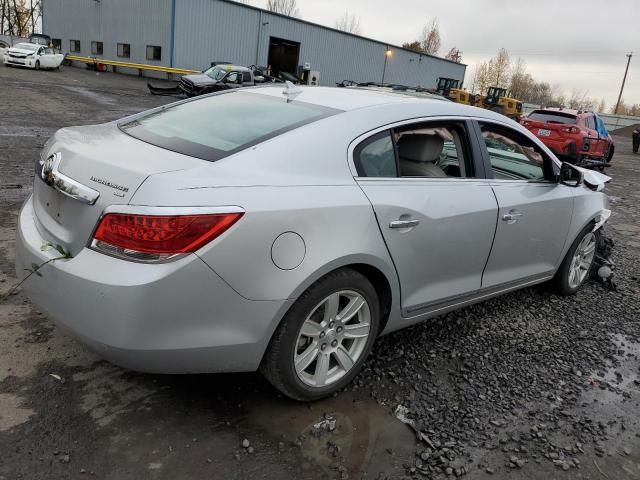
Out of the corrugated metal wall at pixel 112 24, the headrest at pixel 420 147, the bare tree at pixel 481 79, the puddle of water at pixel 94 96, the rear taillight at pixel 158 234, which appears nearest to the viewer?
the rear taillight at pixel 158 234

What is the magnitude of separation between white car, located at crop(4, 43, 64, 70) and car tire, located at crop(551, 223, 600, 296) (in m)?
31.3

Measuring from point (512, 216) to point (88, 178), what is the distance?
8.34 feet

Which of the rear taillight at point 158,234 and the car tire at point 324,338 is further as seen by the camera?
the car tire at point 324,338

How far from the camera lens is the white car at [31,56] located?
28500 mm

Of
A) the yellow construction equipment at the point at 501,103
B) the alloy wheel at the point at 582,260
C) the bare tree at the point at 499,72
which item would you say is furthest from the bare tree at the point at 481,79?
the alloy wheel at the point at 582,260

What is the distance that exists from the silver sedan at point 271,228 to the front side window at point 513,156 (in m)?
0.10

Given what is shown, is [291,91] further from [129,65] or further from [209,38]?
[129,65]

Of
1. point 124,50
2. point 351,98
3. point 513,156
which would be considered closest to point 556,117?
point 513,156

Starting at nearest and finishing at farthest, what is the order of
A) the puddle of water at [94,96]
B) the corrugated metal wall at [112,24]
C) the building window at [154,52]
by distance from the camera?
the puddle of water at [94,96] < the corrugated metal wall at [112,24] < the building window at [154,52]

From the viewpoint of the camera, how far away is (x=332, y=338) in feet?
8.93

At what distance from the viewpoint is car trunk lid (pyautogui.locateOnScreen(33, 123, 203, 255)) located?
2.23 meters

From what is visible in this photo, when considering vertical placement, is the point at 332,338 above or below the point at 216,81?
below

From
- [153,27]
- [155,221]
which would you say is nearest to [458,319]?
[155,221]

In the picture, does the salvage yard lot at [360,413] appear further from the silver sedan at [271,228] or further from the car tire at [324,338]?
the silver sedan at [271,228]
